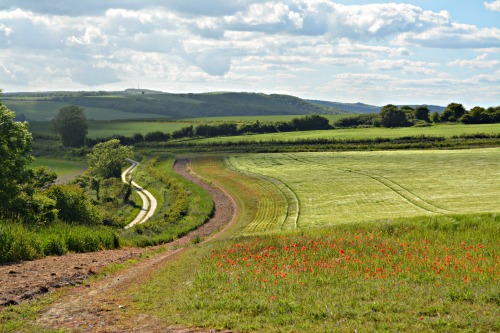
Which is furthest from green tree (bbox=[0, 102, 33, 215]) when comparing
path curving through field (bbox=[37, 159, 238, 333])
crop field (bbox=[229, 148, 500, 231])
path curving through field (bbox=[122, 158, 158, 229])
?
path curving through field (bbox=[37, 159, 238, 333])

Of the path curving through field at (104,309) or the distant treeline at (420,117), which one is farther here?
A: the distant treeline at (420,117)

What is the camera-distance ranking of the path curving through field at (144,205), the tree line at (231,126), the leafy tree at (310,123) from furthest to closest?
the leafy tree at (310,123) < the tree line at (231,126) < the path curving through field at (144,205)

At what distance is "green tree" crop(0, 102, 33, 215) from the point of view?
1703 inches

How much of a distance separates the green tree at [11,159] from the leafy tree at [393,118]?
108755 millimetres

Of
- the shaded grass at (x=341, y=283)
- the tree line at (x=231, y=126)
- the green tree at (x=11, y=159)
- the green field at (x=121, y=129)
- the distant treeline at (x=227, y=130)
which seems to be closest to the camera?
the shaded grass at (x=341, y=283)

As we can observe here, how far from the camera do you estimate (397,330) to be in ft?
41.4

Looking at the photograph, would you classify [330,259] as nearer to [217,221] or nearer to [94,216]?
[217,221]

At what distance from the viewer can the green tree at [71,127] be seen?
154m

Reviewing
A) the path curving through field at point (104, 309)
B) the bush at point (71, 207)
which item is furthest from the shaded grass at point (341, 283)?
the bush at point (71, 207)

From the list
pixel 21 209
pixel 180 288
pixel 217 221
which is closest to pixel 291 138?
pixel 217 221

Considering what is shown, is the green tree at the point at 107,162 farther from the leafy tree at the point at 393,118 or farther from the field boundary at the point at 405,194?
the leafy tree at the point at 393,118

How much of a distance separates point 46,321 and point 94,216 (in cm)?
4119

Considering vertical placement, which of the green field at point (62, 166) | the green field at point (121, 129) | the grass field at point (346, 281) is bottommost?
the green field at point (62, 166)

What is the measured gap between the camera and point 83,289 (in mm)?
18266
